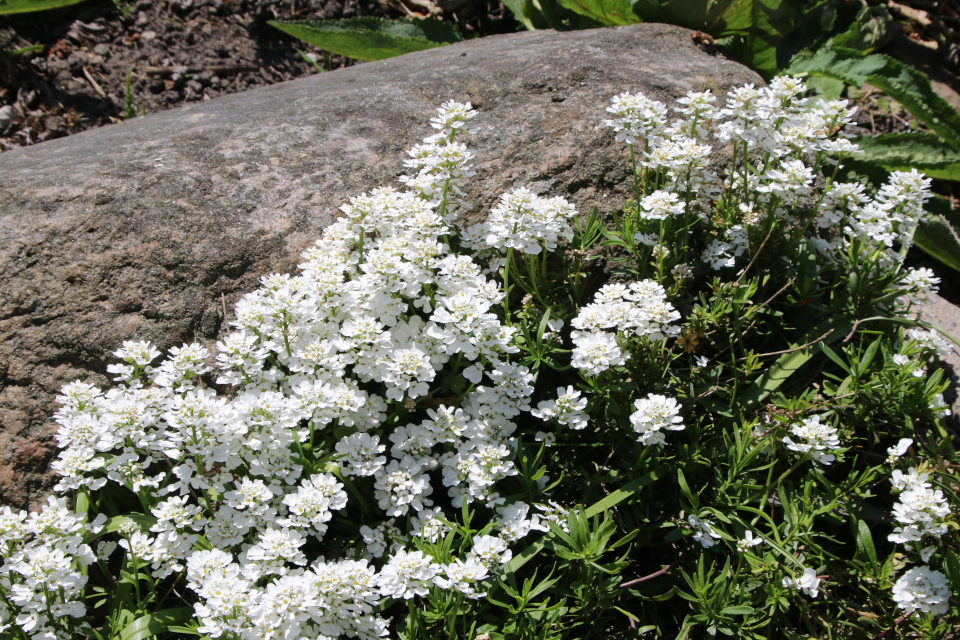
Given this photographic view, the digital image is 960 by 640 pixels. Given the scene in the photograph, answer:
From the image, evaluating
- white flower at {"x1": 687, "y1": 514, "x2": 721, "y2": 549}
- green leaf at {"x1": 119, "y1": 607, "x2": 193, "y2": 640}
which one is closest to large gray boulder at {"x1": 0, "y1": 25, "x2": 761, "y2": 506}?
green leaf at {"x1": 119, "y1": 607, "x2": 193, "y2": 640}

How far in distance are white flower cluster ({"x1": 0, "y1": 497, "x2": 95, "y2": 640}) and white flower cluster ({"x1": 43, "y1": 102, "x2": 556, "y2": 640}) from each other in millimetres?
15

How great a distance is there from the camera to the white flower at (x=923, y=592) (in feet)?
7.11

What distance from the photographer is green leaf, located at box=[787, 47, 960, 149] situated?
4066mm

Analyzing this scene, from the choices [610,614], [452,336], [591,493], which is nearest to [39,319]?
[452,336]

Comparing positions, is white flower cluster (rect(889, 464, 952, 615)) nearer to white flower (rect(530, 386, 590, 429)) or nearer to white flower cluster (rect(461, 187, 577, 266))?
white flower (rect(530, 386, 590, 429))

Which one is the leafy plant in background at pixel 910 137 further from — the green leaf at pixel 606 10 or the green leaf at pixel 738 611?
the green leaf at pixel 738 611

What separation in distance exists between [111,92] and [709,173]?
4.48 m

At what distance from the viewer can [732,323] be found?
9.14 feet

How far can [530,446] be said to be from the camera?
2568 mm

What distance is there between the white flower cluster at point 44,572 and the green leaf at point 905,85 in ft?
15.1

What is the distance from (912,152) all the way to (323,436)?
3.89 metres

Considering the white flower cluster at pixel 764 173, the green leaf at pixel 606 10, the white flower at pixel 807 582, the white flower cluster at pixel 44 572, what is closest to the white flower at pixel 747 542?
the white flower at pixel 807 582

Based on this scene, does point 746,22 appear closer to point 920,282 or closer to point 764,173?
point 764,173

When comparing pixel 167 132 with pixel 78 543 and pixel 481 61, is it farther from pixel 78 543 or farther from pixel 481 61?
pixel 78 543
